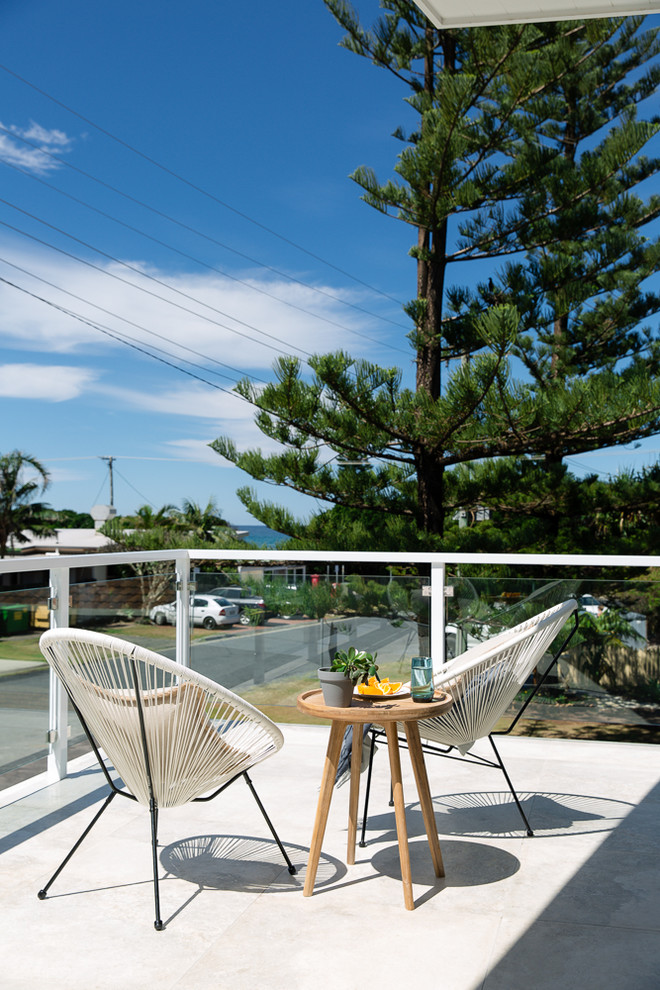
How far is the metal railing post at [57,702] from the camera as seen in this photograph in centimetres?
343

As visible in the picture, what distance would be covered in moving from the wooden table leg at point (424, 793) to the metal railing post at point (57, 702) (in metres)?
1.56

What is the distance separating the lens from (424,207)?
31.3 feet

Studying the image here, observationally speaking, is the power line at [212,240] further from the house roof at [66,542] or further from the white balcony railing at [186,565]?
the white balcony railing at [186,565]

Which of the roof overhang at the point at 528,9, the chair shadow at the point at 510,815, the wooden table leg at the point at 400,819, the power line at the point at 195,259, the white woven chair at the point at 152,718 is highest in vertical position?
the power line at the point at 195,259

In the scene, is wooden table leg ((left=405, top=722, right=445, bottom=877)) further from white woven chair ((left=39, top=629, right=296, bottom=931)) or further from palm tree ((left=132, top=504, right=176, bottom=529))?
palm tree ((left=132, top=504, right=176, bottom=529))

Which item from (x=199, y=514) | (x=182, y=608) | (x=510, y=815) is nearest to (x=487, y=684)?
(x=510, y=815)

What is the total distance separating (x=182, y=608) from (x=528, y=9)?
2.96m

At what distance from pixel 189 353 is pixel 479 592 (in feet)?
102

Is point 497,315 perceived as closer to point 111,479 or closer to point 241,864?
point 241,864

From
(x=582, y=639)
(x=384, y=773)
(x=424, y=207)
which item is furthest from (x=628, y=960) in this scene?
(x=424, y=207)

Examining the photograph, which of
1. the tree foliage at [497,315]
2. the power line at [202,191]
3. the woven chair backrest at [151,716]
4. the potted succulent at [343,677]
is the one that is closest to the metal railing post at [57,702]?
the woven chair backrest at [151,716]

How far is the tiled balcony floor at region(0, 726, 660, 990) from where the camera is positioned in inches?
78.7

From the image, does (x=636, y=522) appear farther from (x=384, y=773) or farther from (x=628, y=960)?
(x=628, y=960)

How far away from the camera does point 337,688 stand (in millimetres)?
2436
